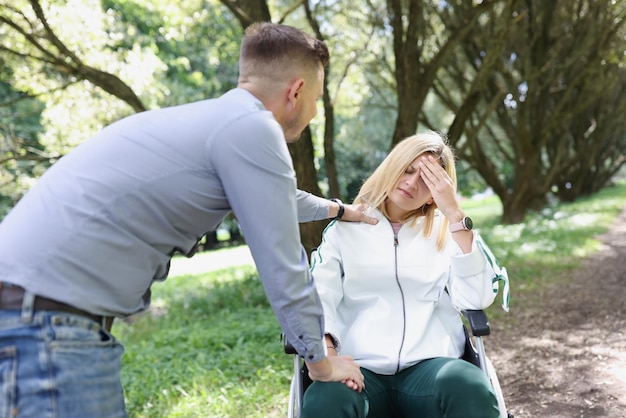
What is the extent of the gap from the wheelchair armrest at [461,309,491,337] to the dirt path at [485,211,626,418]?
4.53 feet

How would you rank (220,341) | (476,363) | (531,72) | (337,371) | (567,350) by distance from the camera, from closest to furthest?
1. (337,371)
2. (476,363)
3. (567,350)
4. (220,341)
5. (531,72)

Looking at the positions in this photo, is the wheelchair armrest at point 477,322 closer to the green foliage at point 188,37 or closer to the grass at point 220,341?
the grass at point 220,341

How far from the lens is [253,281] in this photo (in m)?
8.55

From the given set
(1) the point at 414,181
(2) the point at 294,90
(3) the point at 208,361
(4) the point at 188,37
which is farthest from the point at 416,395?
(4) the point at 188,37

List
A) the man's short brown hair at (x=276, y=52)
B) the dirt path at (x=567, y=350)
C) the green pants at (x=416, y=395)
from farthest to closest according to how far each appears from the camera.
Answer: the dirt path at (x=567, y=350) < the green pants at (x=416, y=395) < the man's short brown hair at (x=276, y=52)

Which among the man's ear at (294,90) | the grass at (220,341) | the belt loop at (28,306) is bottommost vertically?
the grass at (220,341)

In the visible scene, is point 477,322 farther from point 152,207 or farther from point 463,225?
point 152,207

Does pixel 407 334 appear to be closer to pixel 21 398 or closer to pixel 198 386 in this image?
→ pixel 21 398

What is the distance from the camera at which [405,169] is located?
2.75 metres

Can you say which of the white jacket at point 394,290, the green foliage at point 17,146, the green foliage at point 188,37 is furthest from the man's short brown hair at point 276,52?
the green foliage at point 188,37

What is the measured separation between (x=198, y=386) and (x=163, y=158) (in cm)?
305

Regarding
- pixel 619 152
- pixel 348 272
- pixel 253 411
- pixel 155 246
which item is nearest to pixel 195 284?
pixel 253 411

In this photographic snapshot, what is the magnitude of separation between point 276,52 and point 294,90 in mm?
120

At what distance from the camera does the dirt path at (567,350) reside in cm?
364
